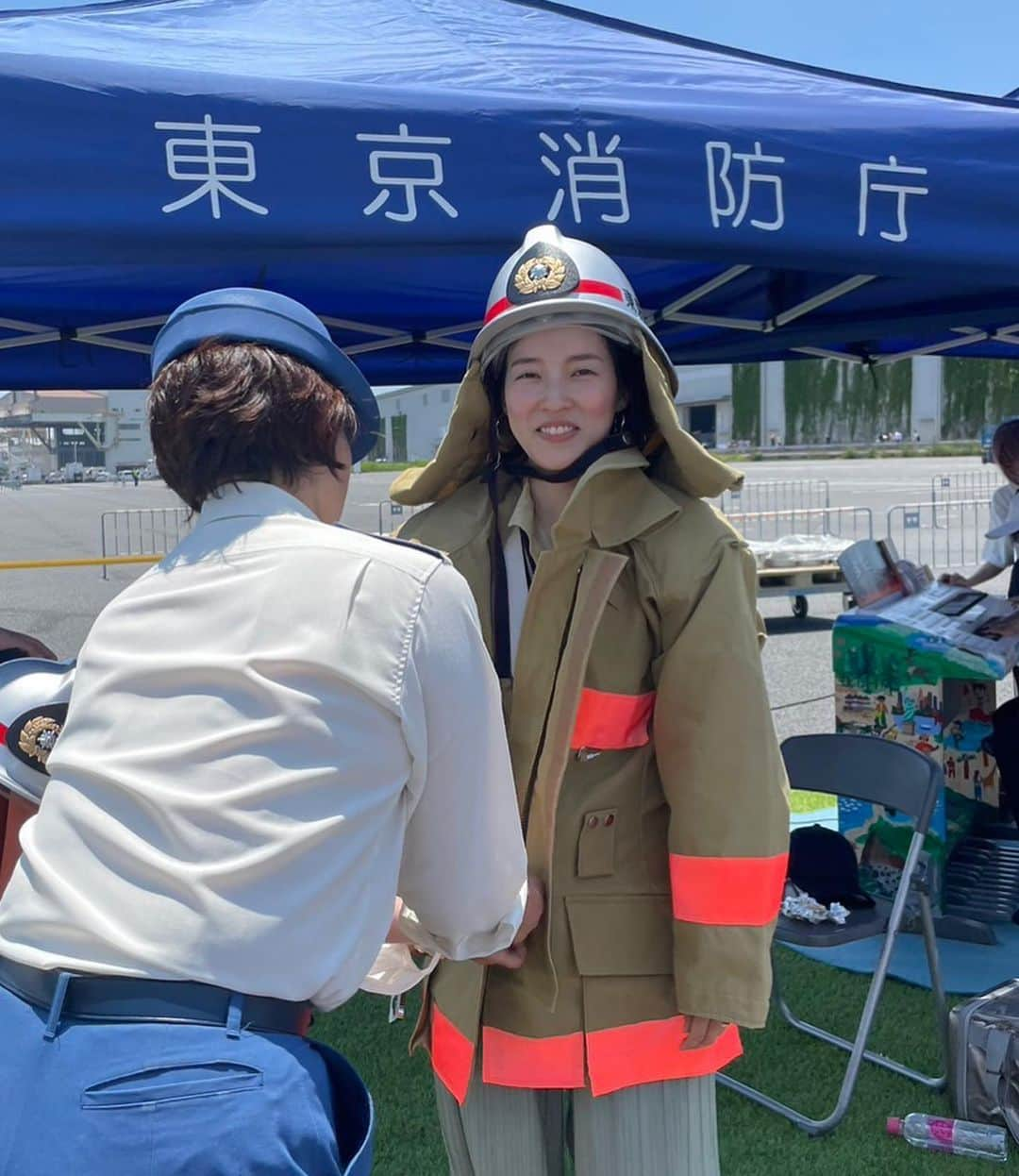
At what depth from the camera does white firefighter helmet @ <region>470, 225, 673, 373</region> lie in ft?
5.23

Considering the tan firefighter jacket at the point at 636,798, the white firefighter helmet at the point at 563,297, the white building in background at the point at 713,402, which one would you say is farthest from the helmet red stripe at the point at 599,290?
the white building in background at the point at 713,402

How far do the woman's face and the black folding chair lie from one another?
60.6 inches

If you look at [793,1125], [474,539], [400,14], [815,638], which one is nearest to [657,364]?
[474,539]

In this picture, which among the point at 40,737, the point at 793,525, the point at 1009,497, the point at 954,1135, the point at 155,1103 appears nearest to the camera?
the point at 155,1103

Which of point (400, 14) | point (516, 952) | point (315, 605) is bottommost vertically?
point (516, 952)

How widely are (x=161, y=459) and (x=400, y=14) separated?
189cm

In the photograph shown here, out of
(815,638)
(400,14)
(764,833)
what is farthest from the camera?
(815,638)

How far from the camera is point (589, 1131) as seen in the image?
155cm

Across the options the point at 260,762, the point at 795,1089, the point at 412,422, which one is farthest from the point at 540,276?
the point at 412,422

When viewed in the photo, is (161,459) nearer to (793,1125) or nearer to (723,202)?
(723,202)

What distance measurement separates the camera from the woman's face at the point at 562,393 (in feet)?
5.34

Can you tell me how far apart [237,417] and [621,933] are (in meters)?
0.90

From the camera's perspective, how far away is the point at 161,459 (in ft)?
3.93

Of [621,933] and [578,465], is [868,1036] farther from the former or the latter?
[578,465]
